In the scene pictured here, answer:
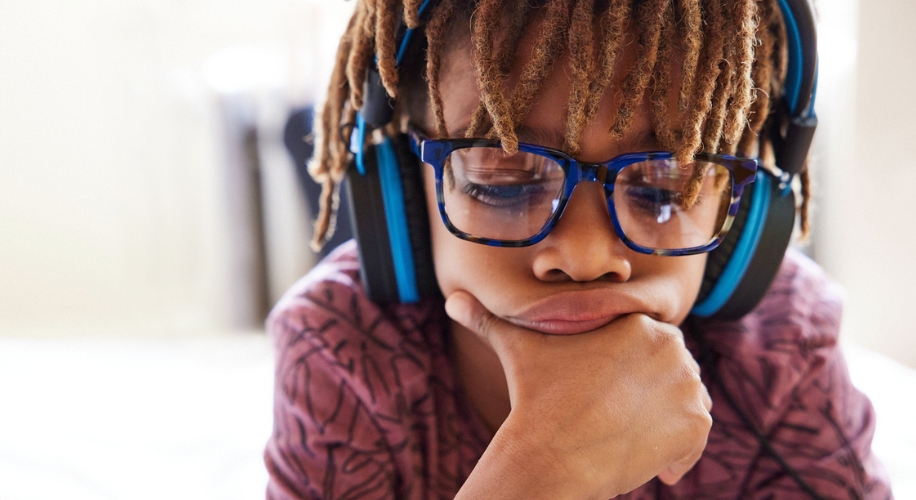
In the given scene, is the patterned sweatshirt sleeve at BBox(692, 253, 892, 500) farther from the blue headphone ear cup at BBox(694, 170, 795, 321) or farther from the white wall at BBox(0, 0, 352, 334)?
the white wall at BBox(0, 0, 352, 334)

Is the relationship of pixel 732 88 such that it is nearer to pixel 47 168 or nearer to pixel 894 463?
pixel 894 463

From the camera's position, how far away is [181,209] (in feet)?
6.05

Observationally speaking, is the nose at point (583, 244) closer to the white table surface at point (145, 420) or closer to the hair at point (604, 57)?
the hair at point (604, 57)

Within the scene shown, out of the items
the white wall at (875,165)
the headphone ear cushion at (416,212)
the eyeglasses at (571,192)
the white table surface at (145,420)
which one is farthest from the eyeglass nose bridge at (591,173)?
the white wall at (875,165)

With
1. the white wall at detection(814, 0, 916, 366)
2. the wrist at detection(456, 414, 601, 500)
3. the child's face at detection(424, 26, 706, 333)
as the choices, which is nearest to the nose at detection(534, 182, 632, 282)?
the child's face at detection(424, 26, 706, 333)

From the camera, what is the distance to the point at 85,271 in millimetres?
1625

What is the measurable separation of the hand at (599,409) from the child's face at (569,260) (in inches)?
1.0

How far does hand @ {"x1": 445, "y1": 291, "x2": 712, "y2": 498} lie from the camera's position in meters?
0.66

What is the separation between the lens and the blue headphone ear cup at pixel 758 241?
0.86 metres

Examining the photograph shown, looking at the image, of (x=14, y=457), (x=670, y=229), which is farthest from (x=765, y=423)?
(x=14, y=457)

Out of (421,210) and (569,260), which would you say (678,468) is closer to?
(569,260)

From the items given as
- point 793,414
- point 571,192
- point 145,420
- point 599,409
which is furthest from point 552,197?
point 145,420

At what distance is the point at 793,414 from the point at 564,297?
44 cm

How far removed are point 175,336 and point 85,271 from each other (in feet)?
0.97
